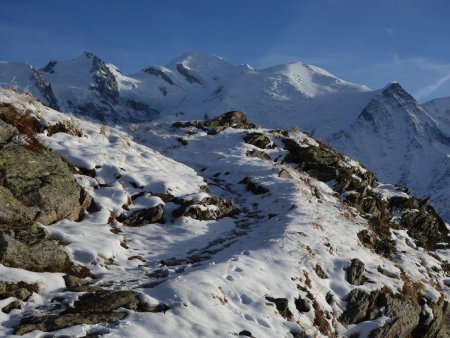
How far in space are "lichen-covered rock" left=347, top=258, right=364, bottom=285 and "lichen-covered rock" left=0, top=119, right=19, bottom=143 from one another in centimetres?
1186

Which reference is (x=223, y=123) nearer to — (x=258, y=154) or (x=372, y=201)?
(x=258, y=154)

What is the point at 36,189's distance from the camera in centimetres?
1540

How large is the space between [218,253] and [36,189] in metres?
5.82

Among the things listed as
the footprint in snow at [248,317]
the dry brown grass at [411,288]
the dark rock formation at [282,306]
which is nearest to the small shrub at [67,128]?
the dark rock formation at [282,306]

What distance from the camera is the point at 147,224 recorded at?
1797cm

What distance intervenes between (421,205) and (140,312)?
23.7 metres

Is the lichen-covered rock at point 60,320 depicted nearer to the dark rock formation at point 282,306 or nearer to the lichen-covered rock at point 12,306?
the lichen-covered rock at point 12,306

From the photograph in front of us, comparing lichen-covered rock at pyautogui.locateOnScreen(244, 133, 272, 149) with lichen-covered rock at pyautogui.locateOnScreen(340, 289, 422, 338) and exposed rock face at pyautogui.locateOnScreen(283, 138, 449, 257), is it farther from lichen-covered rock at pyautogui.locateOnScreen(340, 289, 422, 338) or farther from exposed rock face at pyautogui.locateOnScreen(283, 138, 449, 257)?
lichen-covered rock at pyautogui.locateOnScreen(340, 289, 422, 338)

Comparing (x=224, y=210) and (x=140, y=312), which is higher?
(x=224, y=210)

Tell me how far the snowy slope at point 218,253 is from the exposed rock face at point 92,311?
23 cm

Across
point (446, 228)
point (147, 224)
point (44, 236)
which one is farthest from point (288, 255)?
point (446, 228)

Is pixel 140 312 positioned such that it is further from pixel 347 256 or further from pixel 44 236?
pixel 347 256

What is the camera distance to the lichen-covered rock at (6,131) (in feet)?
56.0

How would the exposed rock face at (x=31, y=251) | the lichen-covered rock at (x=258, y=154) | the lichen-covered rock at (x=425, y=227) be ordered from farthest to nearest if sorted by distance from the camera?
1. the lichen-covered rock at (x=258, y=154)
2. the lichen-covered rock at (x=425, y=227)
3. the exposed rock face at (x=31, y=251)
